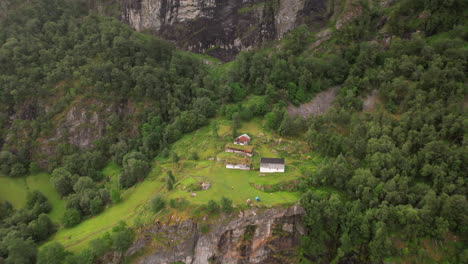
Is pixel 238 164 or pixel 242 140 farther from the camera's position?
pixel 242 140

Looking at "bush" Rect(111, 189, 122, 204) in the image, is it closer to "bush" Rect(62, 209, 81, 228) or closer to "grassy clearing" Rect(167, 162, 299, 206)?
"bush" Rect(62, 209, 81, 228)

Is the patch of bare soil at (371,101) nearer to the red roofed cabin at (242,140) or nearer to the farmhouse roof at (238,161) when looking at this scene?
the red roofed cabin at (242,140)

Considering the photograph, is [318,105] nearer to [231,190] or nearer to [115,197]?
[231,190]

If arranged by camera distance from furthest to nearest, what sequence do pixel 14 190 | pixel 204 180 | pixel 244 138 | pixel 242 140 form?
1. pixel 14 190
2. pixel 244 138
3. pixel 242 140
4. pixel 204 180

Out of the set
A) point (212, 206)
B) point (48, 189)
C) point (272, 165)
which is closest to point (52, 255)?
point (212, 206)

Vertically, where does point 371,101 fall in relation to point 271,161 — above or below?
above

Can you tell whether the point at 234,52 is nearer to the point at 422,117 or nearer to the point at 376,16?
the point at 376,16

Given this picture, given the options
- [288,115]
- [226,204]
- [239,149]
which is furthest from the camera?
[288,115]
